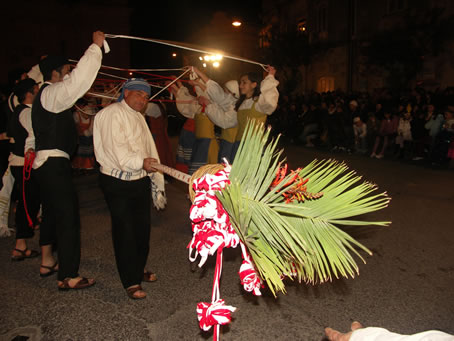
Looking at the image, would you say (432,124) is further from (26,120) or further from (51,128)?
(51,128)

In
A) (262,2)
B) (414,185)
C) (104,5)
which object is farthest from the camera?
(104,5)

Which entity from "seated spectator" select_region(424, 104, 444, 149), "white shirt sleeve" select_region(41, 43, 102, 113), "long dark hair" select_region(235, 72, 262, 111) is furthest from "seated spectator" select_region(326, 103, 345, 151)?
"white shirt sleeve" select_region(41, 43, 102, 113)

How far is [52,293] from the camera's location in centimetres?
381

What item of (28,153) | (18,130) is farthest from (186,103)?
(28,153)

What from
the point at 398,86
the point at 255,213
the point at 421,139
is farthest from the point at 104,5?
the point at 255,213

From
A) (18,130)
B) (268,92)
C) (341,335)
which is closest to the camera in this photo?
(341,335)

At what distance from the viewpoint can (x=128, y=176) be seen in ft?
11.3

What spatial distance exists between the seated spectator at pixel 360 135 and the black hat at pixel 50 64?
11317 mm

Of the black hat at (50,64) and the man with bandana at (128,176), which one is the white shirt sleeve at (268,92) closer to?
the man with bandana at (128,176)

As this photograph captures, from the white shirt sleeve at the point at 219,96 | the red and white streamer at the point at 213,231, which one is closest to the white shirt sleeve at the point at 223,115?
the white shirt sleeve at the point at 219,96

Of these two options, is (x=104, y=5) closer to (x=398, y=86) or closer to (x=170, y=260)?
(x=398, y=86)

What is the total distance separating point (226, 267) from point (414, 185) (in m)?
5.67

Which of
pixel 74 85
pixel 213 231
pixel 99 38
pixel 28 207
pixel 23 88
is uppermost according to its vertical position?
pixel 99 38

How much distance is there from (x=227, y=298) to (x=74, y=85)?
7.17ft
